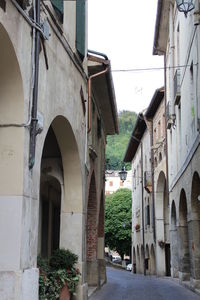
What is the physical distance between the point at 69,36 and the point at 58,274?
17.4 feet

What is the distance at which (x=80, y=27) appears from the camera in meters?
12.0

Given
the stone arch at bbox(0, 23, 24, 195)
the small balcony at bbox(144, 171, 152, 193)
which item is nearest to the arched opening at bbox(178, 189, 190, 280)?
the small balcony at bbox(144, 171, 152, 193)

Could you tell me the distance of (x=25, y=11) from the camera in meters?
7.46

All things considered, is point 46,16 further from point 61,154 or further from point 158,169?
point 158,169

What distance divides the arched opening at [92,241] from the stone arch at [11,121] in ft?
29.8

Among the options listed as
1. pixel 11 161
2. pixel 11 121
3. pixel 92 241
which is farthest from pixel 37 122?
pixel 92 241

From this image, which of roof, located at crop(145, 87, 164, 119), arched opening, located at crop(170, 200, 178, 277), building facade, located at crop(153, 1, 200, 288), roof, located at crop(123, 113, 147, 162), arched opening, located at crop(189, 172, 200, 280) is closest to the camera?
building facade, located at crop(153, 1, 200, 288)

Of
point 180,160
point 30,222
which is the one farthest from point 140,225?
point 30,222

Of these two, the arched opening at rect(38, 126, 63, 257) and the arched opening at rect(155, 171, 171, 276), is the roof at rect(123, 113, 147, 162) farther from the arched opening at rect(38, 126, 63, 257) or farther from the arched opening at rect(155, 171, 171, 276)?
the arched opening at rect(38, 126, 63, 257)

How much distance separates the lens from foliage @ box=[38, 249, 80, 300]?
9.52m

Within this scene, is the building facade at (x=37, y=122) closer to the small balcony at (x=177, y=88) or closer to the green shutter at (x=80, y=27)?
the green shutter at (x=80, y=27)

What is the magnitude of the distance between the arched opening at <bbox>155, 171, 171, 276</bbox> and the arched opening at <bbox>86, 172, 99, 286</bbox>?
13471mm

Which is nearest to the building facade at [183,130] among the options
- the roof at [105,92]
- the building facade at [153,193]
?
the roof at [105,92]

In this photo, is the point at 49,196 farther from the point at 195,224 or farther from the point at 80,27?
the point at 80,27
